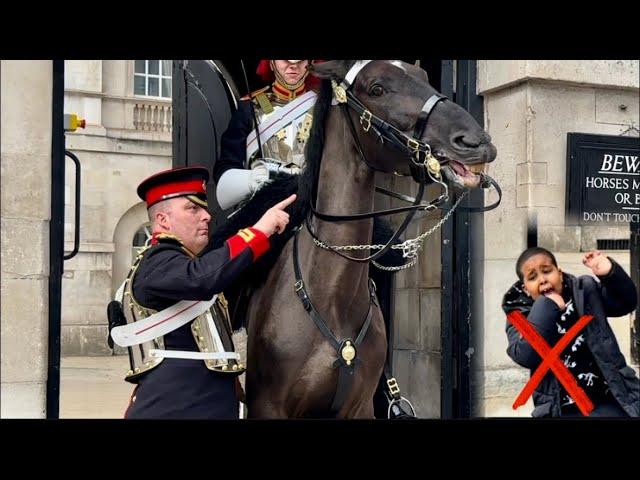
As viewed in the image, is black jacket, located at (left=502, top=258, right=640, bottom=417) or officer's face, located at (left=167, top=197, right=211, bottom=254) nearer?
officer's face, located at (left=167, top=197, right=211, bottom=254)

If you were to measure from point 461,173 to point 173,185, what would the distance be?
105cm

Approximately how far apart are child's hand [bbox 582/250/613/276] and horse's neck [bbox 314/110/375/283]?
140 centimetres

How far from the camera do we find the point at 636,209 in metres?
4.77

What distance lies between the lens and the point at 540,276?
453 centimetres

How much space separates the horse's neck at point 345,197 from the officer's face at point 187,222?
0.44 m

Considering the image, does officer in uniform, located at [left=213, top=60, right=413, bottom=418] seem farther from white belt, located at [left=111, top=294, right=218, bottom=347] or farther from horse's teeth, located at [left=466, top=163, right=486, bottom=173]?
horse's teeth, located at [left=466, top=163, right=486, bottom=173]

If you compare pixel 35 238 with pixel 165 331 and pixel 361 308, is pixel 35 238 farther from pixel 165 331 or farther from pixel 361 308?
pixel 361 308

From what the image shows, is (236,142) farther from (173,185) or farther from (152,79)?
(152,79)

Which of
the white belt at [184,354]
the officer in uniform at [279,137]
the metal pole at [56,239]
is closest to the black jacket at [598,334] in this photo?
the officer in uniform at [279,137]

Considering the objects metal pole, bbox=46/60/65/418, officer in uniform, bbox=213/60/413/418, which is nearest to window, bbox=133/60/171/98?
officer in uniform, bbox=213/60/413/418

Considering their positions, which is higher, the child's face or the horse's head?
the horse's head

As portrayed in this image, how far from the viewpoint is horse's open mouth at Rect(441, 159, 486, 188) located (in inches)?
128

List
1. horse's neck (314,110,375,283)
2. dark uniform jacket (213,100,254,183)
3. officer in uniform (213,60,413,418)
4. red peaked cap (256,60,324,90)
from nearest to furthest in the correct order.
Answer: horse's neck (314,110,375,283) → officer in uniform (213,60,413,418) → dark uniform jacket (213,100,254,183) → red peaked cap (256,60,324,90)
